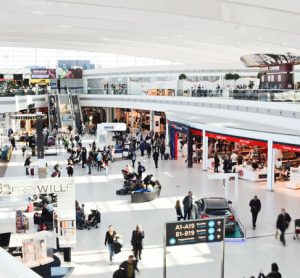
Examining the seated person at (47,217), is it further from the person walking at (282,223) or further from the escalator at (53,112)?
the escalator at (53,112)

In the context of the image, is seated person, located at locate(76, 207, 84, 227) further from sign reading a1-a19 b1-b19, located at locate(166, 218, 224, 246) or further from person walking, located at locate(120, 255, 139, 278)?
sign reading a1-a19 b1-b19, located at locate(166, 218, 224, 246)

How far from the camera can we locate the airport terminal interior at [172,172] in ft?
33.8

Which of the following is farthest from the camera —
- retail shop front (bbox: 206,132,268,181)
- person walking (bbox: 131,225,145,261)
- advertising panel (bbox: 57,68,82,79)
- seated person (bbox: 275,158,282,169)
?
advertising panel (bbox: 57,68,82,79)

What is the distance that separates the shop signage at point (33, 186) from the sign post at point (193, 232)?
354cm

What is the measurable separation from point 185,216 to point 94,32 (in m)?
18.1

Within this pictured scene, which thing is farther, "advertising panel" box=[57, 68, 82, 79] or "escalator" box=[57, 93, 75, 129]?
"advertising panel" box=[57, 68, 82, 79]

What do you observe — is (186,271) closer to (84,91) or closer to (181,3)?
(181,3)

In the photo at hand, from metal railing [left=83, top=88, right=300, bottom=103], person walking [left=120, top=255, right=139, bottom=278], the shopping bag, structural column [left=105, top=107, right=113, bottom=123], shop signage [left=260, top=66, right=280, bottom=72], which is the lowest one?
the shopping bag

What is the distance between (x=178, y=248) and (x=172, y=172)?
10.8m

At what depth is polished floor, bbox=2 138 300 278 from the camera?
1038cm

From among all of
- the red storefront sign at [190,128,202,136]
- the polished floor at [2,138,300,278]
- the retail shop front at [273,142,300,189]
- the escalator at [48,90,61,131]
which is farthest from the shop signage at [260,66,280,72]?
the escalator at [48,90,61,131]

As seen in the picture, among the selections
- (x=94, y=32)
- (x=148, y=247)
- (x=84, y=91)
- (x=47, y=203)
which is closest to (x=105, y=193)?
(x=47, y=203)

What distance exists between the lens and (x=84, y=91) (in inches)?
1811

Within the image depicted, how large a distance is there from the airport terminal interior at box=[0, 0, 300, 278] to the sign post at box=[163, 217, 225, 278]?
2cm
